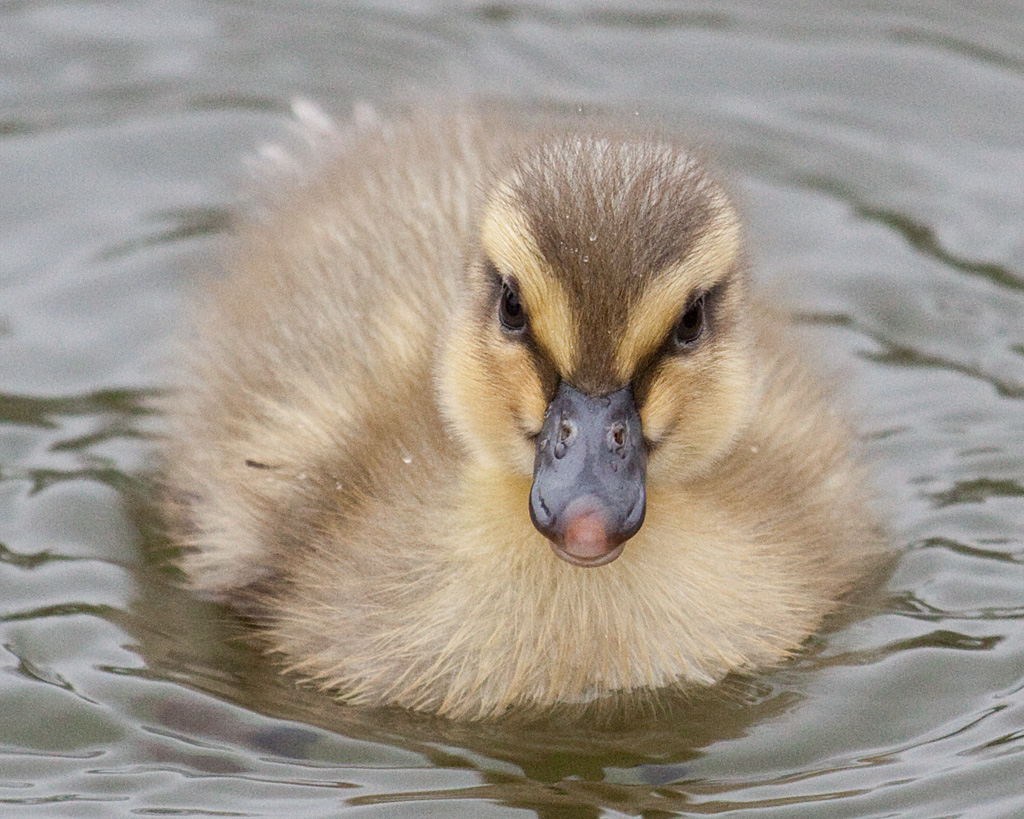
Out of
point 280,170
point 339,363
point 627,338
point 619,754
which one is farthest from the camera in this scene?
point 280,170

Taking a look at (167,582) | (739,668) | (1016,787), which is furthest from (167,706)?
(1016,787)

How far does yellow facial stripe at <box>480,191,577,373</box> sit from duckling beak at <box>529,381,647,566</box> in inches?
3.8

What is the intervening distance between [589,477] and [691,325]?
1.59 feet

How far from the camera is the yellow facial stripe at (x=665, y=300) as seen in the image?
437 centimetres

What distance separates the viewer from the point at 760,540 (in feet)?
A: 16.5

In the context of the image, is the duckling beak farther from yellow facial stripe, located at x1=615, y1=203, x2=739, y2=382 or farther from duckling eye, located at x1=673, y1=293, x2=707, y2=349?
duckling eye, located at x1=673, y1=293, x2=707, y2=349

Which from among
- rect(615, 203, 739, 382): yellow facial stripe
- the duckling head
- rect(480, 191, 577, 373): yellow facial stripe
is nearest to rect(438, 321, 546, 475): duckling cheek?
the duckling head

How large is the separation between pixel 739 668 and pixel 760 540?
1.09ft

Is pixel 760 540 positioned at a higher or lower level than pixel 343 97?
lower

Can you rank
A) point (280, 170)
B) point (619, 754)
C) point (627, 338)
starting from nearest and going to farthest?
point (627, 338), point (619, 754), point (280, 170)

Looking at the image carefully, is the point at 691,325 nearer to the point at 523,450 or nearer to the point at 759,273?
the point at 523,450

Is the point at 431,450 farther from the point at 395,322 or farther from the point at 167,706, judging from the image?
the point at 167,706

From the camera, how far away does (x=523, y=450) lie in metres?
4.63

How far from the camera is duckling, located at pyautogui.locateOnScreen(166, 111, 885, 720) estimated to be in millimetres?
4406
